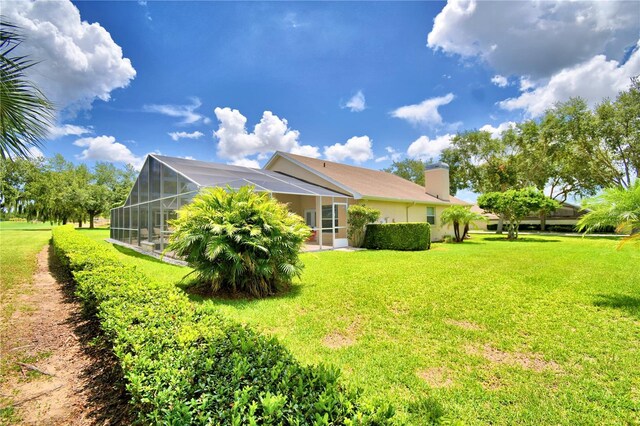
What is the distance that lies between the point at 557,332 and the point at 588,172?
105 feet

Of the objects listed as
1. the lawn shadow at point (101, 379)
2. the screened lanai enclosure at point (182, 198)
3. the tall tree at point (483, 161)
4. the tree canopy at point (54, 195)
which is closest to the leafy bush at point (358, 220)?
the screened lanai enclosure at point (182, 198)

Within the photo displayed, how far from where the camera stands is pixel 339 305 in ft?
18.6

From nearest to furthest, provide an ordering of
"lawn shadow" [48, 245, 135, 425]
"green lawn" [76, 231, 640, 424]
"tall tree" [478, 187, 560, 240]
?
"lawn shadow" [48, 245, 135, 425], "green lawn" [76, 231, 640, 424], "tall tree" [478, 187, 560, 240]

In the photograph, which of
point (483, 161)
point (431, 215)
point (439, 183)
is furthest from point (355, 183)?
point (483, 161)

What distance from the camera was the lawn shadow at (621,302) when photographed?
17.3ft

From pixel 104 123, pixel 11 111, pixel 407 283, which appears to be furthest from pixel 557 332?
pixel 104 123

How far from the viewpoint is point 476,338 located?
13.9 ft

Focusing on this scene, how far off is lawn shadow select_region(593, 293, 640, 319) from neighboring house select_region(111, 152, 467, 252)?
376 inches

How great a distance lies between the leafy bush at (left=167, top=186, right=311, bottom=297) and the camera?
615 cm

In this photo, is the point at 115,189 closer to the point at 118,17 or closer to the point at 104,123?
the point at 104,123

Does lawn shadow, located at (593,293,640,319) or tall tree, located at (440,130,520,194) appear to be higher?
tall tree, located at (440,130,520,194)

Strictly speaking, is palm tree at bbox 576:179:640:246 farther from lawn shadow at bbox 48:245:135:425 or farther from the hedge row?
lawn shadow at bbox 48:245:135:425

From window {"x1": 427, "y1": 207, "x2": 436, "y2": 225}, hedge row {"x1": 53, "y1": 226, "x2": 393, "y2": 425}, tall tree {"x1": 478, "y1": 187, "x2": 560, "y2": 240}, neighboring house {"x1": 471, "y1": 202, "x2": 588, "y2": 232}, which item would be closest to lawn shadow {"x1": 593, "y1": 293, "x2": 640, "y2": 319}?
hedge row {"x1": 53, "y1": 226, "x2": 393, "y2": 425}

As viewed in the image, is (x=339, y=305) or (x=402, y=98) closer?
(x=339, y=305)
